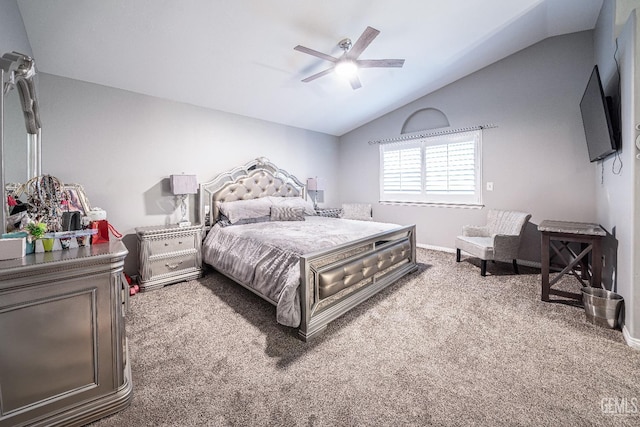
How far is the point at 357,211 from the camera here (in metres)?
5.68

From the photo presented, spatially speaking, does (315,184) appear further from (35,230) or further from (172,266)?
(35,230)

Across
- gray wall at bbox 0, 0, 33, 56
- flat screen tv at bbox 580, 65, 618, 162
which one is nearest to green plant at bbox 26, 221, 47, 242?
gray wall at bbox 0, 0, 33, 56

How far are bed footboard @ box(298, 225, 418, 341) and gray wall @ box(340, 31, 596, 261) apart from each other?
82.1 inches

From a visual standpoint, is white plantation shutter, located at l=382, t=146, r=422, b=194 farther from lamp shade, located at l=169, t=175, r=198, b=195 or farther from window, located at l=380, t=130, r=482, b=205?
lamp shade, located at l=169, t=175, r=198, b=195

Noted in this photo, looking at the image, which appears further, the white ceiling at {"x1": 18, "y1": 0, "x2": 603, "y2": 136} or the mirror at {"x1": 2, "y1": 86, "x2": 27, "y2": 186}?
the white ceiling at {"x1": 18, "y1": 0, "x2": 603, "y2": 136}

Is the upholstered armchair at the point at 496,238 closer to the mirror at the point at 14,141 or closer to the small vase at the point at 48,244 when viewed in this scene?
the small vase at the point at 48,244

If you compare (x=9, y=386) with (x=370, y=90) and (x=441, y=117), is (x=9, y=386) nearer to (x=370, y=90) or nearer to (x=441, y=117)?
(x=370, y=90)

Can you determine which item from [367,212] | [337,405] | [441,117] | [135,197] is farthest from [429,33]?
[135,197]

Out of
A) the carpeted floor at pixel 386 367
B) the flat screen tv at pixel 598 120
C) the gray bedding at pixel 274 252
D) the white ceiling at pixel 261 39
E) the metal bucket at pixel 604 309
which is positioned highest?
the white ceiling at pixel 261 39

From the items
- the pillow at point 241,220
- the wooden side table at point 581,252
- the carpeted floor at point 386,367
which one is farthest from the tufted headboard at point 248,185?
the wooden side table at point 581,252

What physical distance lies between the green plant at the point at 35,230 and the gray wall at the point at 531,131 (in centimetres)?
507

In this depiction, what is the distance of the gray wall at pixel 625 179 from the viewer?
190 cm

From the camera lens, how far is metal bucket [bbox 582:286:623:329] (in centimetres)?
213

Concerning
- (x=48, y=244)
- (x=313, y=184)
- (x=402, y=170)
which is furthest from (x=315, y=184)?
(x=48, y=244)
